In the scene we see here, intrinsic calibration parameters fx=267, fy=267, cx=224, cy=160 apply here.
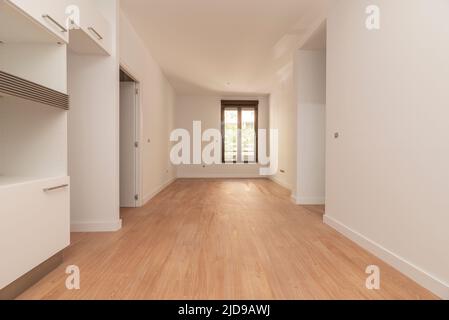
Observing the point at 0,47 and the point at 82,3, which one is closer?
the point at 0,47

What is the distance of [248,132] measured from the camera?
8648 millimetres

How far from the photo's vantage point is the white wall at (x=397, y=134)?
61.2 inches

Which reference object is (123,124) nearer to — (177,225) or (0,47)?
(177,225)

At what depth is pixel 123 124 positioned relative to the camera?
4.09 metres

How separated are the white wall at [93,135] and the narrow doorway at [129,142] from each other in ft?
4.11

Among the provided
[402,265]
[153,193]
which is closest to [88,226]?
[153,193]

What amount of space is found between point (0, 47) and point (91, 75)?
0.98 metres

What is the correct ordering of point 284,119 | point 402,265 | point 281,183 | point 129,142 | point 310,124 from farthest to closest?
point 281,183, point 284,119, point 310,124, point 129,142, point 402,265

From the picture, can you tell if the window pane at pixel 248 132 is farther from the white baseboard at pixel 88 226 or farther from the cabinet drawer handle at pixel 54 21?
the cabinet drawer handle at pixel 54 21

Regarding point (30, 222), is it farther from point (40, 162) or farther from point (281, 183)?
point (281, 183)

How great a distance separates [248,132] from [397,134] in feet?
22.3

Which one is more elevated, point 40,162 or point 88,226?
point 40,162

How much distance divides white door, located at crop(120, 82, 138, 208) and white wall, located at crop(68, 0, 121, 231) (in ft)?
Answer: 4.11

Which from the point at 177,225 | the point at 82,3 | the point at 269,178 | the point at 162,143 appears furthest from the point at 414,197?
the point at 269,178
